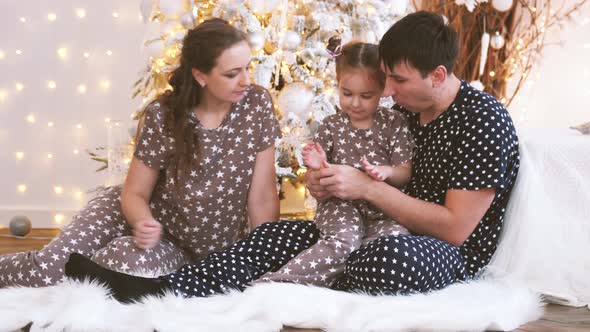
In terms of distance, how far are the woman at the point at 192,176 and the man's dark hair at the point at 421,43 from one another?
0.44 meters

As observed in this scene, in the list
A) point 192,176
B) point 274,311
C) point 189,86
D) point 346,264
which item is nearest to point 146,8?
point 189,86

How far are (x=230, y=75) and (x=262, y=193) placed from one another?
1.19 ft

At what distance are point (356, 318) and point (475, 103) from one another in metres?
0.64

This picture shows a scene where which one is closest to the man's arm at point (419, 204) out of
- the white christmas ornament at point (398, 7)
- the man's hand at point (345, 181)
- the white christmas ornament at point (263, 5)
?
the man's hand at point (345, 181)

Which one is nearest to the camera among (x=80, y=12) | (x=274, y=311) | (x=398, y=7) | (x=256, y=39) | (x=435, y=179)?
(x=274, y=311)

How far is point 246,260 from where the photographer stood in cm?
175

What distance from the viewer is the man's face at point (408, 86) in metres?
1.68

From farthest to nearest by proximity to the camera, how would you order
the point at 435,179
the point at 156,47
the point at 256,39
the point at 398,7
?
1. the point at 398,7
2. the point at 156,47
3. the point at 256,39
4. the point at 435,179

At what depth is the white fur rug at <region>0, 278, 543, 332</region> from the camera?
141 cm

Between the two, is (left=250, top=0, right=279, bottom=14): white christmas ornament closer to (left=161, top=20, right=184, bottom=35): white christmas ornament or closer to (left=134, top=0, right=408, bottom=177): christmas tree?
(left=134, top=0, right=408, bottom=177): christmas tree

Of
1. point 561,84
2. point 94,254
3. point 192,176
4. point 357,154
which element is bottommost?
point 94,254

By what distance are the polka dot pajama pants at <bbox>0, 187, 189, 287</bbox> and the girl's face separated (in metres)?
0.65

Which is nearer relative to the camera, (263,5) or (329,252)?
(329,252)

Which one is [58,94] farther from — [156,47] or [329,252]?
[329,252]
